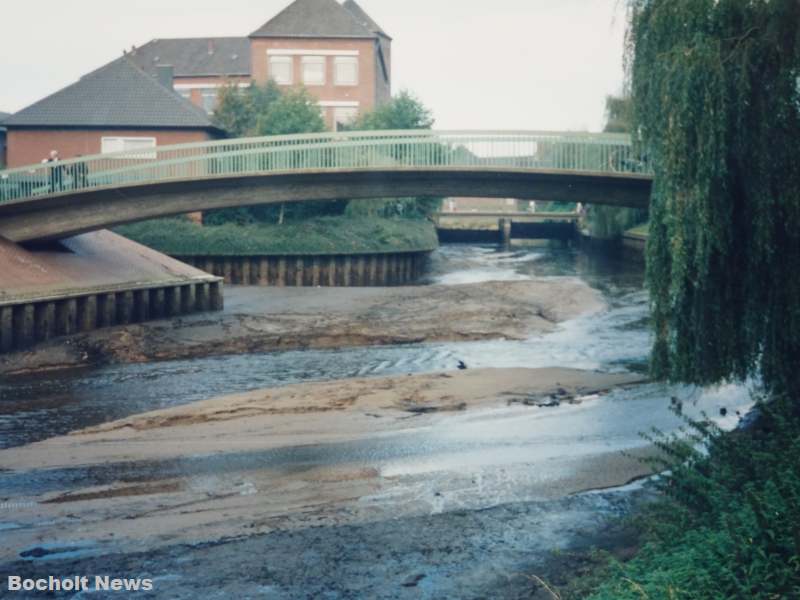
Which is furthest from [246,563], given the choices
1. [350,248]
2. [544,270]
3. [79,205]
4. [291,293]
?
[544,270]

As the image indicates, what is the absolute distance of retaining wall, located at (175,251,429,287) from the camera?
159ft

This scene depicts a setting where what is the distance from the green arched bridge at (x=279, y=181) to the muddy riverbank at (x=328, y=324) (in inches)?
171

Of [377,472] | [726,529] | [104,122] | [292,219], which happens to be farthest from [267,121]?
[726,529]

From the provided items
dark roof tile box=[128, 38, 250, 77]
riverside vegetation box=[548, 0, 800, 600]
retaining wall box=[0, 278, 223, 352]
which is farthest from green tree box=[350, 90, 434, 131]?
riverside vegetation box=[548, 0, 800, 600]

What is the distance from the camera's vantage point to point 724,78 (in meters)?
15.8

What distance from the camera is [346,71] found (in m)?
74.9

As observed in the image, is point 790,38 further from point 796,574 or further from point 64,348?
point 64,348

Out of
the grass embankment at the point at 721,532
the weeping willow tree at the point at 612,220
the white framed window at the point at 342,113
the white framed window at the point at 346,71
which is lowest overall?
the grass embankment at the point at 721,532

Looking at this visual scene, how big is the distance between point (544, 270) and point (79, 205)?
3089 centimetres

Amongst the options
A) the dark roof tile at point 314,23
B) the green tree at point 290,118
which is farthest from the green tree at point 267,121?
the dark roof tile at point 314,23

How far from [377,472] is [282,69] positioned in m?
62.2

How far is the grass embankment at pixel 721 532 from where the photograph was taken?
29.9ft

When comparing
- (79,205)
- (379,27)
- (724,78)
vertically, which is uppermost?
(379,27)

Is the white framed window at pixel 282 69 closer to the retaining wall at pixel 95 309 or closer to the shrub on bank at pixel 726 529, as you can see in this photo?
the retaining wall at pixel 95 309
